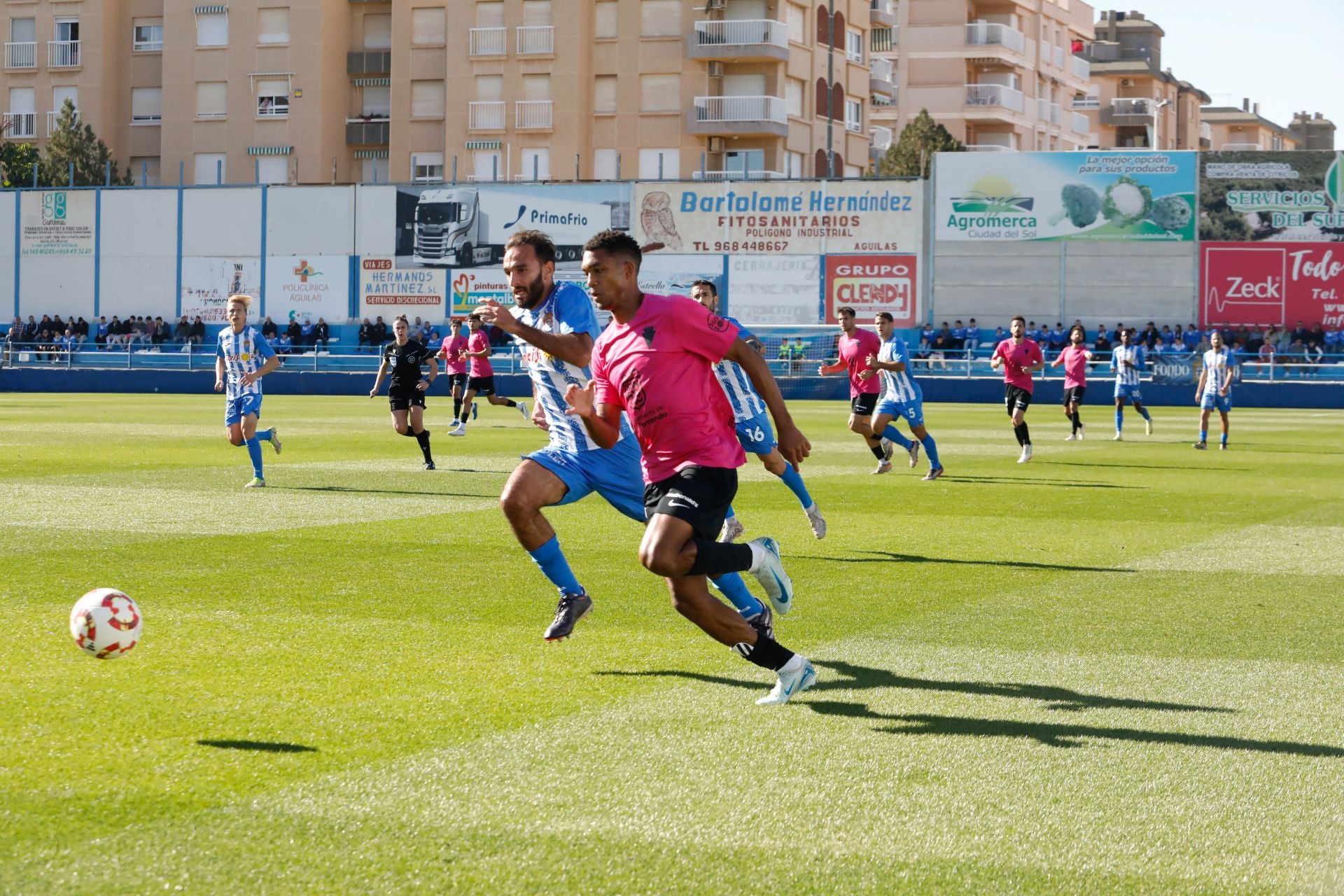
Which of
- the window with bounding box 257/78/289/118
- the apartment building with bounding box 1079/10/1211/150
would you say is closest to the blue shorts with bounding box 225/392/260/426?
the window with bounding box 257/78/289/118

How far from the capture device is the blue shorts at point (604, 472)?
26.5ft

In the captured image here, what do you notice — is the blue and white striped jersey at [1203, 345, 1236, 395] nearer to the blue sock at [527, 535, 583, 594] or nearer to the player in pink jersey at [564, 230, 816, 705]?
the blue sock at [527, 535, 583, 594]

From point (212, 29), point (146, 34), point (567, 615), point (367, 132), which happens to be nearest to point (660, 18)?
point (367, 132)

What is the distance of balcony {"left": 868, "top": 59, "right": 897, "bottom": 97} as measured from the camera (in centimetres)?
7850

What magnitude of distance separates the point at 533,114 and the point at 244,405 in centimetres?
4967

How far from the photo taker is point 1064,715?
6.55 meters

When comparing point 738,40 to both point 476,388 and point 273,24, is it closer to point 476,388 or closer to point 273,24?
point 273,24

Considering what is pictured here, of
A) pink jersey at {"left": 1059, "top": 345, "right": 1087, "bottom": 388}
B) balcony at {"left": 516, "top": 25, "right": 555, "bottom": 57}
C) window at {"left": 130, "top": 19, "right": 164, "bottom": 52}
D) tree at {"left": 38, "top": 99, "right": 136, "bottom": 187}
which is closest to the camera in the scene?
pink jersey at {"left": 1059, "top": 345, "right": 1087, "bottom": 388}

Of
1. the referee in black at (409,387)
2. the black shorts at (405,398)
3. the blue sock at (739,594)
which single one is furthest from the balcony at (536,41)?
the blue sock at (739,594)

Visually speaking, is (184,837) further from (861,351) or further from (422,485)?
(861,351)

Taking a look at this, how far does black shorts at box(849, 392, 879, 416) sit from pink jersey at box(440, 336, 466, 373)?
10.1m

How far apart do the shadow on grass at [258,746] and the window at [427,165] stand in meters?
63.1

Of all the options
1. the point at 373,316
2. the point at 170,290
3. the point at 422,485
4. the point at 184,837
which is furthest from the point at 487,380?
the point at 170,290

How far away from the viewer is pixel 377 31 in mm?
69250
